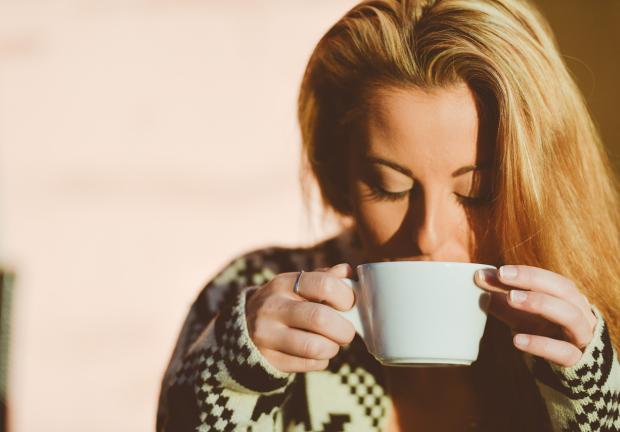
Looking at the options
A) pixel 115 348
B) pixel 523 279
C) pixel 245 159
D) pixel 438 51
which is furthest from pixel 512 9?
pixel 115 348

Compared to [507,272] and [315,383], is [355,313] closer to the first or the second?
[507,272]

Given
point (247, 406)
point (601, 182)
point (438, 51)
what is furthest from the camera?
point (601, 182)

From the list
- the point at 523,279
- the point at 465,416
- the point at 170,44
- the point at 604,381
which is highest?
the point at 170,44

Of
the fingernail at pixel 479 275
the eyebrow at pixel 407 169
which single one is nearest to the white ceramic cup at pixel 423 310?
the fingernail at pixel 479 275

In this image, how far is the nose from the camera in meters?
1.00

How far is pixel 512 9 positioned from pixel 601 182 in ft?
1.18

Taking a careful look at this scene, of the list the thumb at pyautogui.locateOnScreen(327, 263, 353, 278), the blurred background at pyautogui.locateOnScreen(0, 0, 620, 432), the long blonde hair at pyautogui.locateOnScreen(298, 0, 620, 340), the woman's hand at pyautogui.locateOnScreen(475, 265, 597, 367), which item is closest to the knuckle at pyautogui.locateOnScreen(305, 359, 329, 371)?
the thumb at pyautogui.locateOnScreen(327, 263, 353, 278)

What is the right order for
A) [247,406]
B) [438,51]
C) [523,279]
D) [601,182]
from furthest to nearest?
[601,182], [438,51], [247,406], [523,279]

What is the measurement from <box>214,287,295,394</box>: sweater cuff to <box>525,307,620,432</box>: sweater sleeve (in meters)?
0.36

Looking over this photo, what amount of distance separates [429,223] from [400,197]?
85mm

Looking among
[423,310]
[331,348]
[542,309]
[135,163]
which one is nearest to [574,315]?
[542,309]

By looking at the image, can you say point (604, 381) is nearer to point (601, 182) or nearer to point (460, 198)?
point (460, 198)

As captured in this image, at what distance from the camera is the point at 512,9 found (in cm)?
111

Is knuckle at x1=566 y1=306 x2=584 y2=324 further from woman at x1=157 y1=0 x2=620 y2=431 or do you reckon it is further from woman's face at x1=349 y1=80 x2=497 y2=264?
woman's face at x1=349 y1=80 x2=497 y2=264
